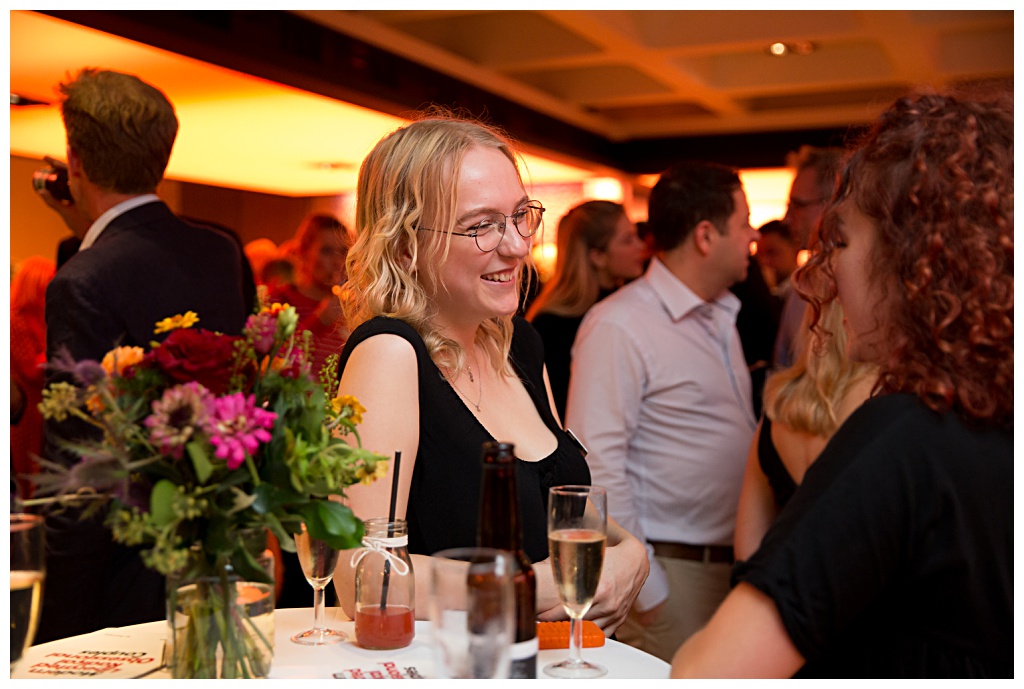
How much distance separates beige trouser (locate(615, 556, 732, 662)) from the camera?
3.00m

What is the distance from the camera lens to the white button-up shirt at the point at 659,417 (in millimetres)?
2912

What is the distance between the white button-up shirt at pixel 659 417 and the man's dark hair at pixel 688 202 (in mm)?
176

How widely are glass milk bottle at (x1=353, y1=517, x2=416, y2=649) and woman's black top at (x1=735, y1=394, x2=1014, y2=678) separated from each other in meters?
0.45

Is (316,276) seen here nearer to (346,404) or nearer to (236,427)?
(346,404)

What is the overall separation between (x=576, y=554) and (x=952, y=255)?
55cm

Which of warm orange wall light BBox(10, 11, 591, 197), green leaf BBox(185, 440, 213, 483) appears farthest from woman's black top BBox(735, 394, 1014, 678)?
warm orange wall light BBox(10, 11, 591, 197)

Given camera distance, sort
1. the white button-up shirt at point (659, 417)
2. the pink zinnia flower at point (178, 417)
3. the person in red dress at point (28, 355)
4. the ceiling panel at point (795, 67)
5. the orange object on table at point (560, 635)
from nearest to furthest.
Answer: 1. the pink zinnia flower at point (178, 417)
2. the orange object on table at point (560, 635)
3. the person in red dress at point (28, 355)
4. the white button-up shirt at point (659, 417)
5. the ceiling panel at point (795, 67)

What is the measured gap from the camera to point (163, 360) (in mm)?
1030

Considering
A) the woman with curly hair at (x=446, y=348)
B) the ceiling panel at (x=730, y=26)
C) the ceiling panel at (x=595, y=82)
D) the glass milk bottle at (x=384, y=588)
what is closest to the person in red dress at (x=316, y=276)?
the ceiling panel at (x=730, y=26)

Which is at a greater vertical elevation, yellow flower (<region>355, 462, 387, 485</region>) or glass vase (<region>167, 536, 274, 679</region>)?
yellow flower (<region>355, 462, 387, 485</region>)

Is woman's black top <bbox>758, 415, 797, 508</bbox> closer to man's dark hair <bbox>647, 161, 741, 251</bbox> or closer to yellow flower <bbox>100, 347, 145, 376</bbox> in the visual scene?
man's dark hair <bbox>647, 161, 741, 251</bbox>

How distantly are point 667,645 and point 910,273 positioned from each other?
7.05ft

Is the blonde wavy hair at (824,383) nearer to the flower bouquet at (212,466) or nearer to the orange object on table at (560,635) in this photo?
the orange object on table at (560,635)

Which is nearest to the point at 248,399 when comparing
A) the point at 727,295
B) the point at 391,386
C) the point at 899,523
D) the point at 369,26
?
the point at 391,386
